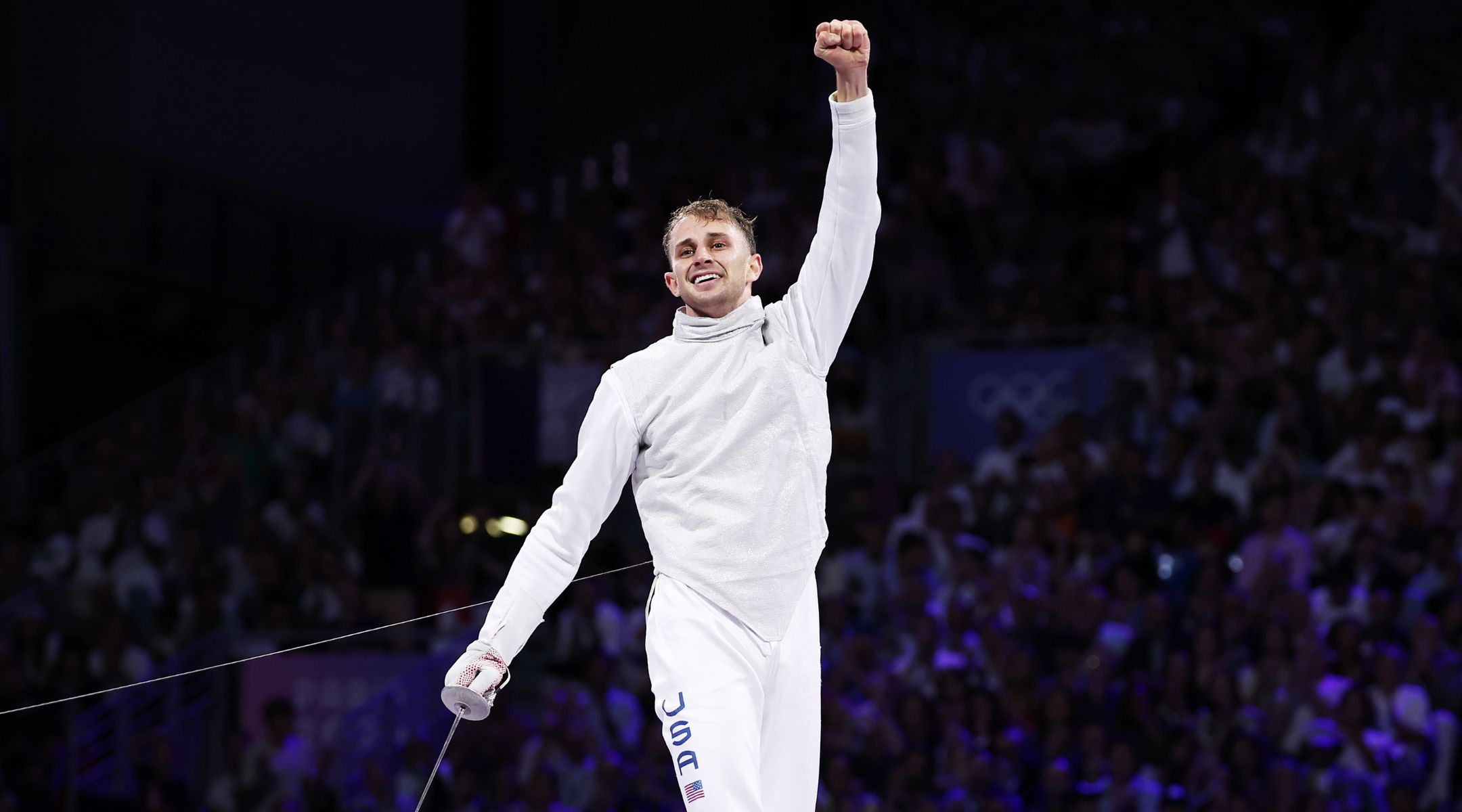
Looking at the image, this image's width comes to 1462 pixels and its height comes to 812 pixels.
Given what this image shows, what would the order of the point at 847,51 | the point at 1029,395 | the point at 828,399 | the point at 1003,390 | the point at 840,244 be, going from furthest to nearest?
the point at 828,399 → the point at 1003,390 → the point at 1029,395 → the point at 840,244 → the point at 847,51

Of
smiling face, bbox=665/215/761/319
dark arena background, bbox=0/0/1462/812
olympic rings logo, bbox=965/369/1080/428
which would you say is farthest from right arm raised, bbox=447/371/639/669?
olympic rings logo, bbox=965/369/1080/428

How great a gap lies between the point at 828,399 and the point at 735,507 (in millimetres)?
7387

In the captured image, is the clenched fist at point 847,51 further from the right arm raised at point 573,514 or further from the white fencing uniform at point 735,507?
the right arm raised at point 573,514

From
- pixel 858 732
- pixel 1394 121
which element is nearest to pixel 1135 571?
pixel 858 732

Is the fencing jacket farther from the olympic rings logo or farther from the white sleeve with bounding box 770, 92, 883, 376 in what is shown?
the olympic rings logo

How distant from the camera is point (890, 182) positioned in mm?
11344

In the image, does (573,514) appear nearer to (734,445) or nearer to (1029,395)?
(734,445)

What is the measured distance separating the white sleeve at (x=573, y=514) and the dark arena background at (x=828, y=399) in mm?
4416

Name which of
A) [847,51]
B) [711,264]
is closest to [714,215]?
[711,264]

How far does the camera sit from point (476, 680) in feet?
10.1

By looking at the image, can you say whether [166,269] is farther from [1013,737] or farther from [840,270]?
[840,270]

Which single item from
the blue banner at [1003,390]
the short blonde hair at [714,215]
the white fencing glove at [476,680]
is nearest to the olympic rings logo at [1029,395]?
the blue banner at [1003,390]

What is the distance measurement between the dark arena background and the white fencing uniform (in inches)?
172

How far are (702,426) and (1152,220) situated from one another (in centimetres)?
738
